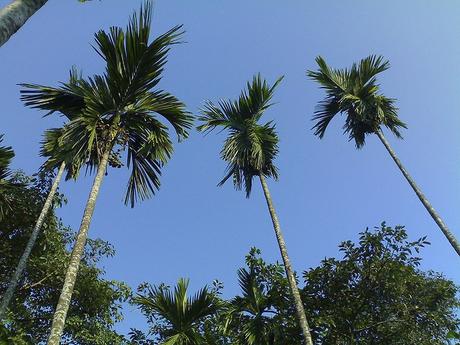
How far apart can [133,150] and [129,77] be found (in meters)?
1.81

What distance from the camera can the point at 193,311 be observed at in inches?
409

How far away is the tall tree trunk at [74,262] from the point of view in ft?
19.1

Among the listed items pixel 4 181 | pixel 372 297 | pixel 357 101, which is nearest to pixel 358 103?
pixel 357 101

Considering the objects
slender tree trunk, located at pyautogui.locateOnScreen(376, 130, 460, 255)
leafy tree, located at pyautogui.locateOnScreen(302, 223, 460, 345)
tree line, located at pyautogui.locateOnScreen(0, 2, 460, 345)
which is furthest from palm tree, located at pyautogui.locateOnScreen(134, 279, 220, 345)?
slender tree trunk, located at pyautogui.locateOnScreen(376, 130, 460, 255)

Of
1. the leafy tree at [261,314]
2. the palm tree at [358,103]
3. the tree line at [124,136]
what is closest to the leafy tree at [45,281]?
the tree line at [124,136]

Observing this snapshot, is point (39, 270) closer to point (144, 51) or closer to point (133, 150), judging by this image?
point (133, 150)

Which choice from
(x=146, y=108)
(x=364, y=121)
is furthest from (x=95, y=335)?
(x=364, y=121)

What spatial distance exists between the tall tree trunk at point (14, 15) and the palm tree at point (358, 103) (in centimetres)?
1261

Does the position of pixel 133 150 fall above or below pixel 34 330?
above

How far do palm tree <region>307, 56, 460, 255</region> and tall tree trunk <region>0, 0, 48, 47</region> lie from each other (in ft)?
41.4

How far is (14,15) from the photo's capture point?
12.9 feet

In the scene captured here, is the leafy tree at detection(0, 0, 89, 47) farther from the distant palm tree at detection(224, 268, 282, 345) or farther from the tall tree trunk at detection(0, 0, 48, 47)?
the distant palm tree at detection(224, 268, 282, 345)

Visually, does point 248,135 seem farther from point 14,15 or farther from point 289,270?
point 14,15

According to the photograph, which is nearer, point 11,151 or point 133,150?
point 133,150
